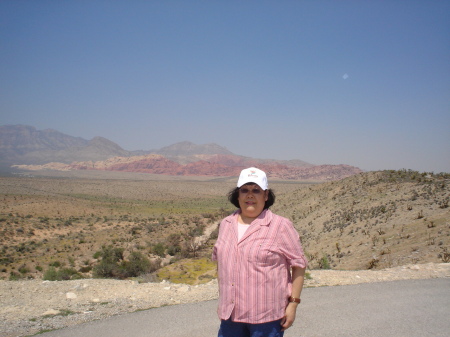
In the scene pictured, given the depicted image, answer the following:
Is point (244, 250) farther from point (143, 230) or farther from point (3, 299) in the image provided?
point (143, 230)

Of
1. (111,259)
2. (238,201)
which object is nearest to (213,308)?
(238,201)

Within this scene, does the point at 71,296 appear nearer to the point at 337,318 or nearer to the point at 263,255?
the point at 337,318

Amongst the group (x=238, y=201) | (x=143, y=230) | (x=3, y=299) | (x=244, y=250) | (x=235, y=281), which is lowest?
(x=143, y=230)

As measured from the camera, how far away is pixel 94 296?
8.23 metres

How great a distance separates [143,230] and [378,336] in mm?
28277

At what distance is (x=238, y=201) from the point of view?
3426 millimetres

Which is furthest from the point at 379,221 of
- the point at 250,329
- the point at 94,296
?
the point at 250,329

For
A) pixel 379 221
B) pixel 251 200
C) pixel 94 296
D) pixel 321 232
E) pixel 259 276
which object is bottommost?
pixel 321 232

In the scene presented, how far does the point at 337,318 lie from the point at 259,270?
12.4ft

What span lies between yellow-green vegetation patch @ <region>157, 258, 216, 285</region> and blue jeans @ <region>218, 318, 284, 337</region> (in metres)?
10.7

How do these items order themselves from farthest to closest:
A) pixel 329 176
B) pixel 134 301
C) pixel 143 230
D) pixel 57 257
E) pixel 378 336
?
pixel 329 176 < pixel 143 230 < pixel 57 257 < pixel 134 301 < pixel 378 336

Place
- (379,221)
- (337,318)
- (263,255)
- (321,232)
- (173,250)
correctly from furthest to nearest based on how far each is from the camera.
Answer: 1. (173,250)
2. (321,232)
3. (379,221)
4. (337,318)
5. (263,255)

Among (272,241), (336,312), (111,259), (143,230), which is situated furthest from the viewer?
(143,230)

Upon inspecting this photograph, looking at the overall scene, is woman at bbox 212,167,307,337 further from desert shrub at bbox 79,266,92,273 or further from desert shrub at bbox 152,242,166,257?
desert shrub at bbox 152,242,166,257
